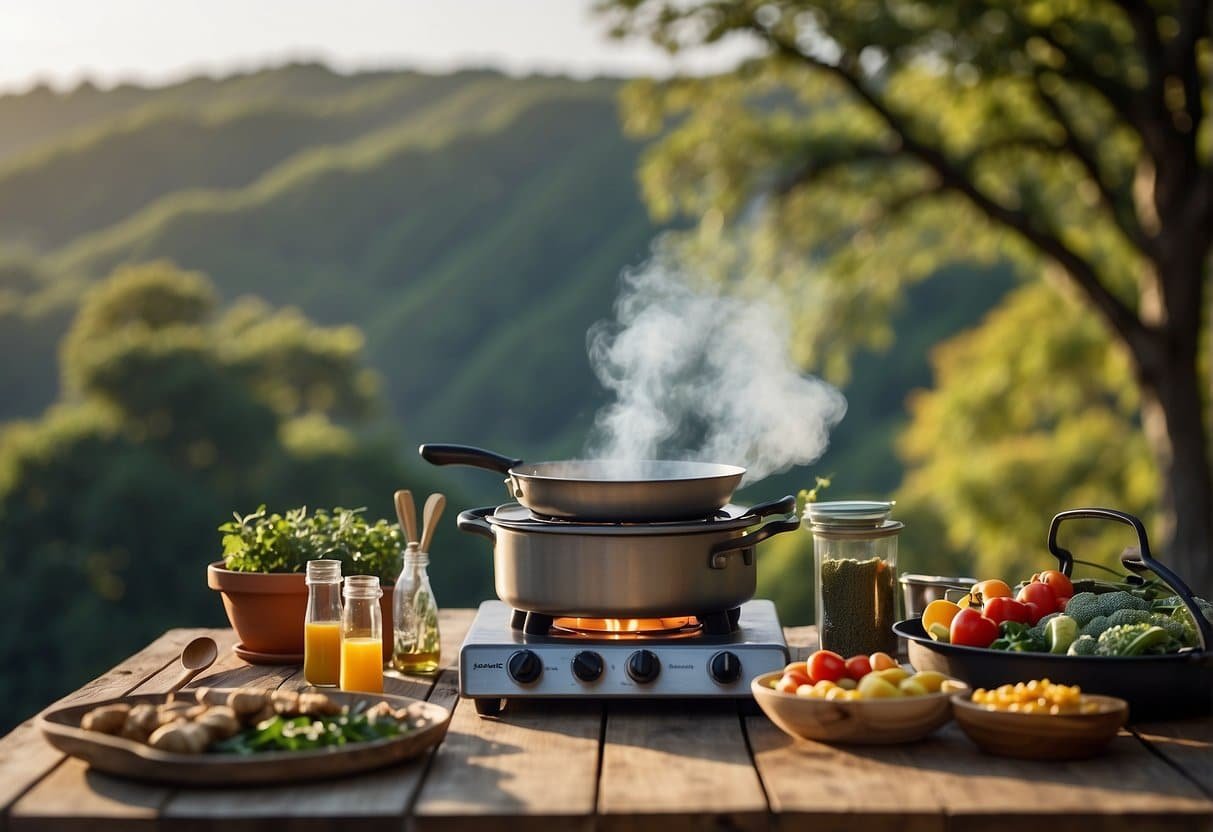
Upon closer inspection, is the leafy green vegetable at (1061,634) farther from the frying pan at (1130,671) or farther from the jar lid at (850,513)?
the jar lid at (850,513)

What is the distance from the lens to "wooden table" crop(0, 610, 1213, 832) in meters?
1.78

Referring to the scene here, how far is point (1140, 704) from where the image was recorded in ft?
7.34

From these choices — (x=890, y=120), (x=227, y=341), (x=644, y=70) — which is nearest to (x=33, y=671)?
(x=227, y=341)

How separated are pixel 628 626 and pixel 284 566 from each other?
0.75 m

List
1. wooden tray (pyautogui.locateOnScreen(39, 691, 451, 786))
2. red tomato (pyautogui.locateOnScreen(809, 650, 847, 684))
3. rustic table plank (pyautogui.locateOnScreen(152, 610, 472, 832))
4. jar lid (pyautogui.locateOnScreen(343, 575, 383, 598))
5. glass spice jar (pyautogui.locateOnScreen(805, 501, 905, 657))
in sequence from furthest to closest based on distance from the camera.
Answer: glass spice jar (pyautogui.locateOnScreen(805, 501, 905, 657))
jar lid (pyautogui.locateOnScreen(343, 575, 383, 598))
red tomato (pyautogui.locateOnScreen(809, 650, 847, 684))
wooden tray (pyautogui.locateOnScreen(39, 691, 451, 786))
rustic table plank (pyautogui.locateOnScreen(152, 610, 472, 832))

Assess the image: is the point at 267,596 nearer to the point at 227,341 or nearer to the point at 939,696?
the point at 939,696

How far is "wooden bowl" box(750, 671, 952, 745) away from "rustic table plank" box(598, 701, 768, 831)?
0.09m

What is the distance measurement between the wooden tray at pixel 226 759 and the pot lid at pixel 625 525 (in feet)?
1.45

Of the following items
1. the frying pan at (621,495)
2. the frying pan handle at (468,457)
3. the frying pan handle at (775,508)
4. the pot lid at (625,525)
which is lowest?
the pot lid at (625,525)

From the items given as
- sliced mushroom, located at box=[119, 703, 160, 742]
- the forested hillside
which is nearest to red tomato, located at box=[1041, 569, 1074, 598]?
sliced mushroom, located at box=[119, 703, 160, 742]

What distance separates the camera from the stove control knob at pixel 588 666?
2.31 meters

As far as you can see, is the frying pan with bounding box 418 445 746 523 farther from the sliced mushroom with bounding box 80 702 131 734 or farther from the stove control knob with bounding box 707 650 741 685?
the sliced mushroom with bounding box 80 702 131 734

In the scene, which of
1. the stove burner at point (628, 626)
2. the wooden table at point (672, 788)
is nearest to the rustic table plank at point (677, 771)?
the wooden table at point (672, 788)

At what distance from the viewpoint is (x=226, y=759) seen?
1.88m
